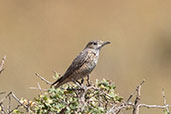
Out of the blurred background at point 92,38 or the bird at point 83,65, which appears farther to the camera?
the blurred background at point 92,38

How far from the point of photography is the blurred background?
14.0 meters

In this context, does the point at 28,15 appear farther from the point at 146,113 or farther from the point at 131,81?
the point at 146,113

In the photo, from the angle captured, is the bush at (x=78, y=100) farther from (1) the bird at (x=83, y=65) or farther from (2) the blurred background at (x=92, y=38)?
(2) the blurred background at (x=92, y=38)

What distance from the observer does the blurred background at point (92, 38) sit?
551 inches

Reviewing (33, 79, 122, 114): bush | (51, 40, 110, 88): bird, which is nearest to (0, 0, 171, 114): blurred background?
(51, 40, 110, 88): bird

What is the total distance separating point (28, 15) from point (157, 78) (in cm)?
483

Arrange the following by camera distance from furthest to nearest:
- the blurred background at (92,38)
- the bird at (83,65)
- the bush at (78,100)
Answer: the blurred background at (92,38) < the bird at (83,65) < the bush at (78,100)

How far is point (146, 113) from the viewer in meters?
11.7

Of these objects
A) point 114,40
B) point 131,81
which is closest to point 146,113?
point 131,81

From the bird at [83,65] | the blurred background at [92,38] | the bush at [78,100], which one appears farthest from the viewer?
the blurred background at [92,38]

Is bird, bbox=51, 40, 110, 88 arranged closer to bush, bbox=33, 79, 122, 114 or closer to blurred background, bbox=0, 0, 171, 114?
bush, bbox=33, 79, 122, 114

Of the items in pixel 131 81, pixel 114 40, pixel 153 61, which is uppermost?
pixel 114 40

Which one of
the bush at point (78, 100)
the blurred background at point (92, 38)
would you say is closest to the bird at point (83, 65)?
the bush at point (78, 100)

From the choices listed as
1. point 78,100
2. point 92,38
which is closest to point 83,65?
point 78,100
